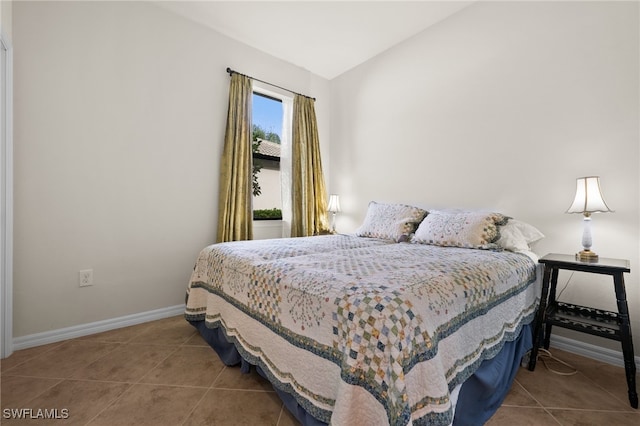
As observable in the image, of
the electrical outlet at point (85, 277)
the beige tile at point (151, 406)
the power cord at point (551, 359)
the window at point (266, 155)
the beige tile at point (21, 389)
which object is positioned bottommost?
the beige tile at point (21, 389)

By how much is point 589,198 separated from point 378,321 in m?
1.73

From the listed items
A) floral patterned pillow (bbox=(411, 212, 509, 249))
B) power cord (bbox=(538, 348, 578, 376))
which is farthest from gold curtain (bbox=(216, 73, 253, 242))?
power cord (bbox=(538, 348, 578, 376))

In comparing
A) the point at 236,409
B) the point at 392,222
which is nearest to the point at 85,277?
the point at 236,409

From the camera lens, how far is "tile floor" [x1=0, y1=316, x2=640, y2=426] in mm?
1279

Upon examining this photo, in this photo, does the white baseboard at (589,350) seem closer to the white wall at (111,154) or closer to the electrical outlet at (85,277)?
the white wall at (111,154)

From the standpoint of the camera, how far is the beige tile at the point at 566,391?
4.55 feet

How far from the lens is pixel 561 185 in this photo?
1990 mm

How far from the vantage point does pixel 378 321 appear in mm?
859

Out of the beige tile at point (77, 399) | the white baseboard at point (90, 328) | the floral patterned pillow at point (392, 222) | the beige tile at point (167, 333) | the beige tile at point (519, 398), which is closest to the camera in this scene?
the beige tile at point (77, 399)

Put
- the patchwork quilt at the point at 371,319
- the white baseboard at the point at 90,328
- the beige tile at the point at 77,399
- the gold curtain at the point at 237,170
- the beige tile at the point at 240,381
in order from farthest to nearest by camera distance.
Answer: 1. the gold curtain at the point at 237,170
2. the white baseboard at the point at 90,328
3. the beige tile at the point at 240,381
4. the beige tile at the point at 77,399
5. the patchwork quilt at the point at 371,319

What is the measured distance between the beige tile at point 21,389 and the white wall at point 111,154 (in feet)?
1.76

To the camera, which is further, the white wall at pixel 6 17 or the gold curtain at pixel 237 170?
the gold curtain at pixel 237 170

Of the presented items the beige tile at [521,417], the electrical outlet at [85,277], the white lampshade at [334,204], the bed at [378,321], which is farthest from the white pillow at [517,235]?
the electrical outlet at [85,277]

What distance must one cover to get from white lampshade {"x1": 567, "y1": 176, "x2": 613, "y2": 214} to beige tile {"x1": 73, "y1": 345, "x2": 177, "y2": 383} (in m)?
2.77
